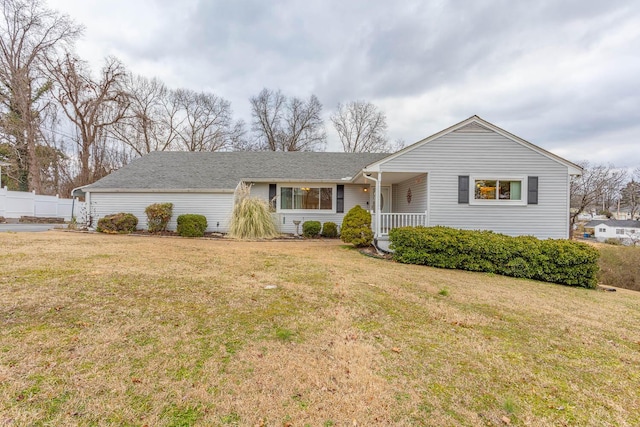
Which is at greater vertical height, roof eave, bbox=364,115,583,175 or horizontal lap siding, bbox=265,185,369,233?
roof eave, bbox=364,115,583,175

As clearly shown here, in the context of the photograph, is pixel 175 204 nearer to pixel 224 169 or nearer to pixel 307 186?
pixel 224 169

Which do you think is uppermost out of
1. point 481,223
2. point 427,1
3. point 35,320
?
point 427,1

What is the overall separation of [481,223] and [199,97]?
1028 inches

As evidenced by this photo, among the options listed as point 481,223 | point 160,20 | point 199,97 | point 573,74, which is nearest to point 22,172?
point 199,97

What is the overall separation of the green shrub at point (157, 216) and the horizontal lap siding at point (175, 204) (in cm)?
51

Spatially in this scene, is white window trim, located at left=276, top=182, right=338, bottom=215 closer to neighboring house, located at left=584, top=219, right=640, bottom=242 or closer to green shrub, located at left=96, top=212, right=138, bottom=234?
green shrub, located at left=96, top=212, right=138, bottom=234

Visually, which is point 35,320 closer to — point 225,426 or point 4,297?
point 4,297

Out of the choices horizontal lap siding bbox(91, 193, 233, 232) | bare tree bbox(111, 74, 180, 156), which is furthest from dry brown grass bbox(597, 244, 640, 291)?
bare tree bbox(111, 74, 180, 156)

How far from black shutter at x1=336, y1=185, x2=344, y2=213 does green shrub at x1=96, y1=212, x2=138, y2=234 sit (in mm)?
9139

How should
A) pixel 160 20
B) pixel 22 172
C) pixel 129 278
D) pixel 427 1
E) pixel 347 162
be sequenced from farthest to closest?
pixel 22 172 → pixel 347 162 → pixel 160 20 → pixel 427 1 → pixel 129 278

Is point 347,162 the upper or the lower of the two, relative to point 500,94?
lower

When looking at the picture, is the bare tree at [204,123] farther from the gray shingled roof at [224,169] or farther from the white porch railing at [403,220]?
the white porch railing at [403,220]

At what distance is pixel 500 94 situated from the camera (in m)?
15.8

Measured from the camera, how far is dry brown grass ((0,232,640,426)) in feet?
6.11
